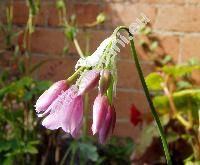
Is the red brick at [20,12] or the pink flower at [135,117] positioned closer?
the pink flower at [135,117]

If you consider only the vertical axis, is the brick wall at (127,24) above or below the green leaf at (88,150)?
above

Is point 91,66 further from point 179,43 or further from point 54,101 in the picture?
point 179,43

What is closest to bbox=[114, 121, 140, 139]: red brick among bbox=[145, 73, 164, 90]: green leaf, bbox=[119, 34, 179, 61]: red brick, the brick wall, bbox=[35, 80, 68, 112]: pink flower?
the brick wall

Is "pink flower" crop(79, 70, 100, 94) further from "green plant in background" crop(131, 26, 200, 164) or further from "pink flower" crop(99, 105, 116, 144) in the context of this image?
"green plant in background" crop(131, 26, 200, 164)

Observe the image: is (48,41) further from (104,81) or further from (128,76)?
(104,81)

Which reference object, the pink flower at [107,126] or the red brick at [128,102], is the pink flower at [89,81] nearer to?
the pink flower at [107,126]

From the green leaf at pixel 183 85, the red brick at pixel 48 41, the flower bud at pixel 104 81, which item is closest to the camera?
the flower bud at pixel 104 81

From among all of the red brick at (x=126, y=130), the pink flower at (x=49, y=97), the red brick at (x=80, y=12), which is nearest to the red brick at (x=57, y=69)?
the red brick at (x=80, y=12)
